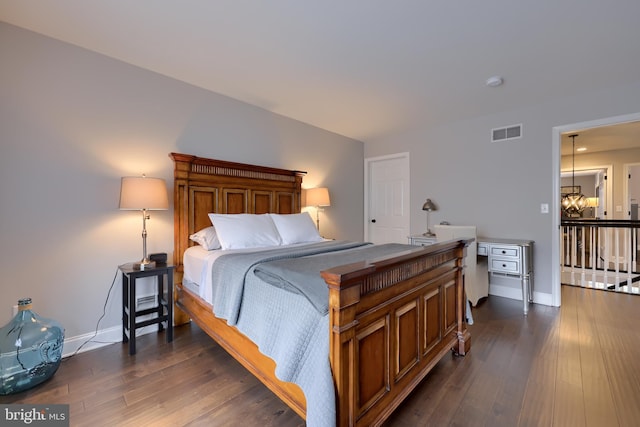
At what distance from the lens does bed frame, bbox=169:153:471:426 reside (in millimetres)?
1168

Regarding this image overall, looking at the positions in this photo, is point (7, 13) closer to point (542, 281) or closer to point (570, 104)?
point (570, 104)

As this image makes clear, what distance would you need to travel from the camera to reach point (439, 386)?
177 centimetres

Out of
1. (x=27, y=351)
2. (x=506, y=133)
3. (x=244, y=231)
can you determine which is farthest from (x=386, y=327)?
(x=506, y=133)

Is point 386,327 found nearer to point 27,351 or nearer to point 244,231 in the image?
point 244,231

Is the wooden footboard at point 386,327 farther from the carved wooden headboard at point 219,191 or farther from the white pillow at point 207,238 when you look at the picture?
the carved wooden headboard at point 219,191

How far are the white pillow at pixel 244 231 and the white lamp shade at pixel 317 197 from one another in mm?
1151

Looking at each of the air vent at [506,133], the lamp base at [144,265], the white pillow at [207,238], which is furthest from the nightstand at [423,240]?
the lamp base at [144,265]

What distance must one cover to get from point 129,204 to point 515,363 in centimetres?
314

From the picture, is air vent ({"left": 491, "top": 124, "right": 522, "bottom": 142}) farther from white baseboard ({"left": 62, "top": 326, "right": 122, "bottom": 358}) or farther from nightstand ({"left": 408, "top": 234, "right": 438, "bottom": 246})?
white baseboard ({"left": 62, "top": 326, "right": 122, "bottom": 358})

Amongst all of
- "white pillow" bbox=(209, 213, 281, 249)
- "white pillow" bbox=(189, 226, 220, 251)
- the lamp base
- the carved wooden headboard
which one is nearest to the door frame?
the carved wooden headboard

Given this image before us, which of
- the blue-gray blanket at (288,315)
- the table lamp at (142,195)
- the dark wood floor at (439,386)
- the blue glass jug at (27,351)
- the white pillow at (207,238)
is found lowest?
the dark wood floor at (439,386)

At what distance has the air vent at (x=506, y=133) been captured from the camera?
3504mm

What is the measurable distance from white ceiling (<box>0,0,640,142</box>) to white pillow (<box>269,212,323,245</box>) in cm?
139

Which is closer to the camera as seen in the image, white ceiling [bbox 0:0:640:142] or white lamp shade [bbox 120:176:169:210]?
white ceiling [bbox 0:0:640:142]
